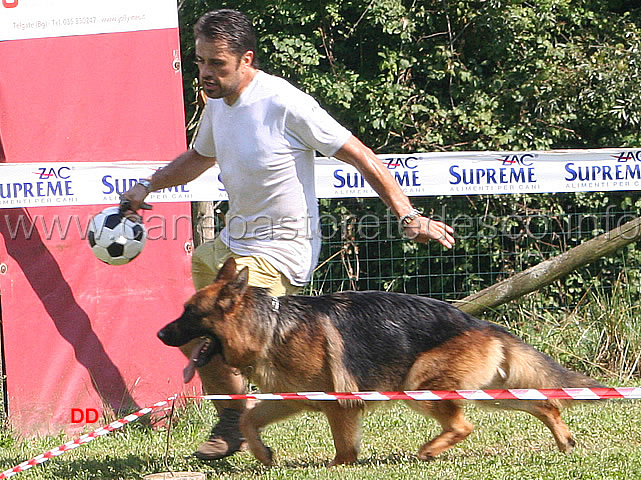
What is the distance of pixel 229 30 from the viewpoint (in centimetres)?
455

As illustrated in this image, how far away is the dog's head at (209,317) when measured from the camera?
15.1 feet

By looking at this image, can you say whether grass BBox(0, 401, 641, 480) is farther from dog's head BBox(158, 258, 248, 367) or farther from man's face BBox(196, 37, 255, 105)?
man's face BBox(196, 37, 255, 105)

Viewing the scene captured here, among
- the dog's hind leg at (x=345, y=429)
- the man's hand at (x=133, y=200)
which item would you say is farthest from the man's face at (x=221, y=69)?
the dog's hind leg at (x=345, y=429)

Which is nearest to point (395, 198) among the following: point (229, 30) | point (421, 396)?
point (421, 396)

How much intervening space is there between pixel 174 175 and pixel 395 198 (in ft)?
4.58

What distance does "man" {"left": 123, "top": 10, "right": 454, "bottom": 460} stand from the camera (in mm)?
4516

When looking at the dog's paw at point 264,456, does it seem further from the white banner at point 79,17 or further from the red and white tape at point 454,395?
the white banner at point 79,17

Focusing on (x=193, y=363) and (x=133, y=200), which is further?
(x=133, y=200)

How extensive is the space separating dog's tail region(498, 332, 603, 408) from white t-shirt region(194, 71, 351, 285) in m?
1.18

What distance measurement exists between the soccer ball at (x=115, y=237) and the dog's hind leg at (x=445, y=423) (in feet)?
5.78

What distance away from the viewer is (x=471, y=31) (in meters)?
10.5

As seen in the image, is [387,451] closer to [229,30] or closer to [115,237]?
[115,237]

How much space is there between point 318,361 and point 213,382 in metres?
→ 0.62

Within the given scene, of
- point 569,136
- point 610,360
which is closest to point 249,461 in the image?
point 610,360
